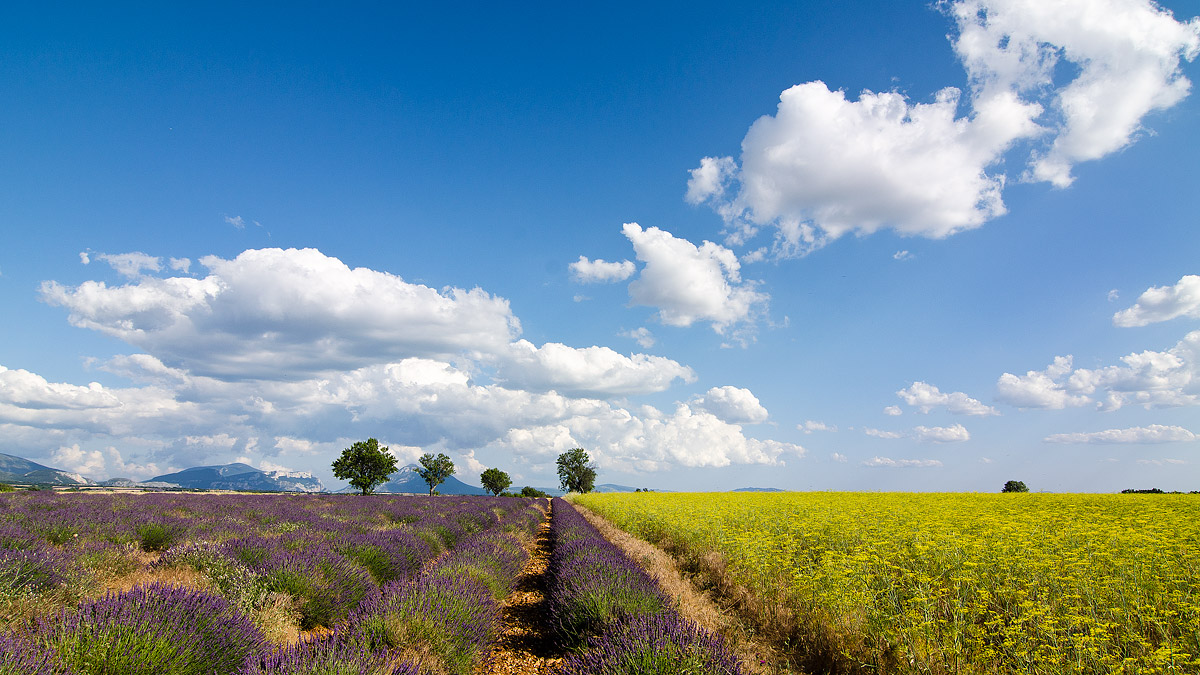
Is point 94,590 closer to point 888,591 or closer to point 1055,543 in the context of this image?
point 888,591

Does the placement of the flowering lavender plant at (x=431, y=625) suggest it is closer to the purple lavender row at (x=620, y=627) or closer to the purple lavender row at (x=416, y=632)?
the purple lavender row at (x=416, y=632)

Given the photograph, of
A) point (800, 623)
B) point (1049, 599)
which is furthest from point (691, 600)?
point (1049, 599)

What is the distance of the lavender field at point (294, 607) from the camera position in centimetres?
311

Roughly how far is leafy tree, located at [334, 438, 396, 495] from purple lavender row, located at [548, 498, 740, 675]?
2022 inches

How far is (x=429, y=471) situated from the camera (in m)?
67.8

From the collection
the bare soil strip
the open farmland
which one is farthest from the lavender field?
the open farmland

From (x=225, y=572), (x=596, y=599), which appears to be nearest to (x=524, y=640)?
(x=596, y=599)

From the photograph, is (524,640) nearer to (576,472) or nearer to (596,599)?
(596,599)

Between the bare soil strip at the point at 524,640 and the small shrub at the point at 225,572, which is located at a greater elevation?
the small shrub at the point at 225,572

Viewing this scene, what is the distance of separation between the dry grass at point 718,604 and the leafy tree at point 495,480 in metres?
70.0

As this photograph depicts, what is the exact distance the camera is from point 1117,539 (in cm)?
678

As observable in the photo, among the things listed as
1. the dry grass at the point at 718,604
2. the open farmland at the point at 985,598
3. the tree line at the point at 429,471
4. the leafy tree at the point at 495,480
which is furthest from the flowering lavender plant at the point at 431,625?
the leafy tree at the point at 495,480

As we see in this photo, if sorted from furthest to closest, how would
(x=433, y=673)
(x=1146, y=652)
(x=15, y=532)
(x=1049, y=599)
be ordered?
1. (x=15, y=532)
2. (x=1049, y=599)
3. (x=1146, y=652)
4. (x=433, y=673)

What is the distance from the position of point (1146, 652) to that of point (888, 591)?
76.0 inches
